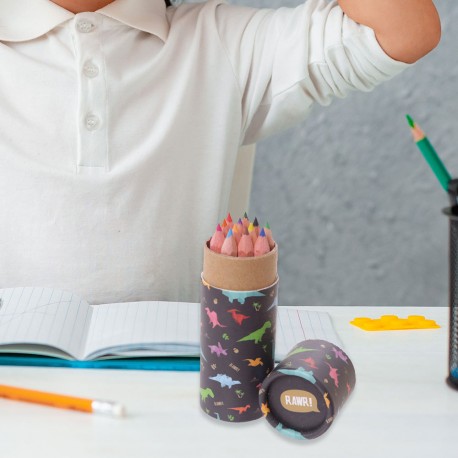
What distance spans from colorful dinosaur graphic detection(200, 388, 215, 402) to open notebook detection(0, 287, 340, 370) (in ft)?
0.28

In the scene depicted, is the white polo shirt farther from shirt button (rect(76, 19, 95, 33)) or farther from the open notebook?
the open notebook

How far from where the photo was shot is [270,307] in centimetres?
64

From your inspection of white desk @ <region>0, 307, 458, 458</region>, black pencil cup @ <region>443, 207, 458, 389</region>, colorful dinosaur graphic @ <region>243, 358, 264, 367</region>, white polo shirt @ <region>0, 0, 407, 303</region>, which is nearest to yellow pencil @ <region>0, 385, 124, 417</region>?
white desk @ <region>0, 307, 458, 458</region>

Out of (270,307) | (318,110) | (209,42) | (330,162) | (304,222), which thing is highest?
(209,42)

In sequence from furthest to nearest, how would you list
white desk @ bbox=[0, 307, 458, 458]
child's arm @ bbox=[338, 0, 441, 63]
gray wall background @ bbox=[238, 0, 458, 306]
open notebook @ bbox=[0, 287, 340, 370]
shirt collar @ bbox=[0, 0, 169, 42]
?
gray wall background @ bbox=[238, 0, 458, 306] → shirt collar @ bbox=[0, 0, 169, 42] → child's arm @ bbox=[338, 0, 441, 63] → open notebook @ bbox=[0, 287, 340, 370] → white desk @ bbox=[0, 307, 458, 458]

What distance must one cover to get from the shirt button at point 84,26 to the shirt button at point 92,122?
0.12 metres

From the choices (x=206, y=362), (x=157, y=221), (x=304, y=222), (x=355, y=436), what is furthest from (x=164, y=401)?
(x=304, y=222)

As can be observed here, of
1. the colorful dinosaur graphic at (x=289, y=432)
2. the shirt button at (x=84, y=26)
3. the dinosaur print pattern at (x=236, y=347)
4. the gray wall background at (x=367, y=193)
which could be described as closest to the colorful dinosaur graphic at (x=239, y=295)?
the dinosaur print pattern at (x=236, y=347)

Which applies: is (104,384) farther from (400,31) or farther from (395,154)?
(395,154)

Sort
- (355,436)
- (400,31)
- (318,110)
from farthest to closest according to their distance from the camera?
(318,110) → (400,31) → (355,436)

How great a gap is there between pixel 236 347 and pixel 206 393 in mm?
52

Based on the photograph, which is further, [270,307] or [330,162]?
[330,162]

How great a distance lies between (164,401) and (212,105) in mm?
594

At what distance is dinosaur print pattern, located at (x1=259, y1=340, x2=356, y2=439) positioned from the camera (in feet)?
1.98
